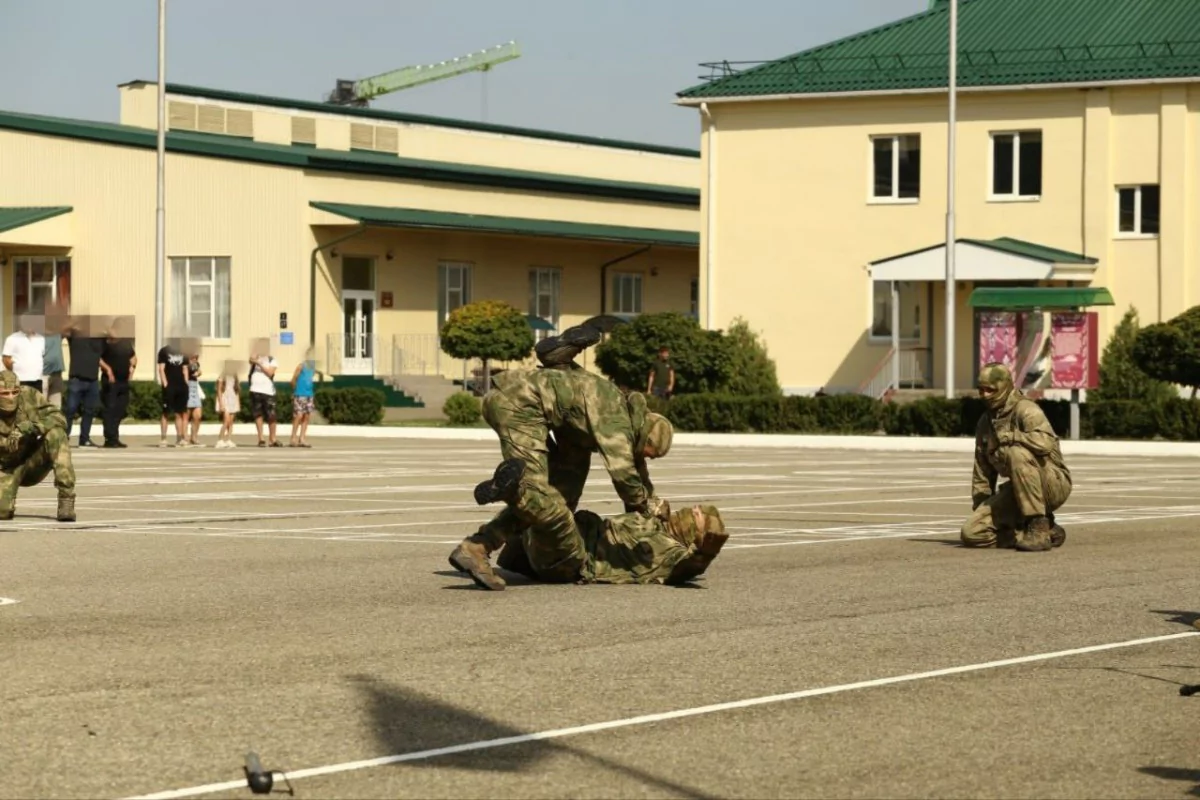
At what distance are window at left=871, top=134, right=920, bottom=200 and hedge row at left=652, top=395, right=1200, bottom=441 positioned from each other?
33.5ft

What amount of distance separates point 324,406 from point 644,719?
36264mm

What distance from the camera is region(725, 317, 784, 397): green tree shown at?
4670cm

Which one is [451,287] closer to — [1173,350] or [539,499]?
[1173,350]

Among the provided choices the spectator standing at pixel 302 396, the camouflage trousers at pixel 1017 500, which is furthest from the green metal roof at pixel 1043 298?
the camouflage trousers at pixel 1017 500

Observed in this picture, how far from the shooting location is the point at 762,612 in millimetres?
11609

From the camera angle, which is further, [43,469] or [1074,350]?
[1074,350]

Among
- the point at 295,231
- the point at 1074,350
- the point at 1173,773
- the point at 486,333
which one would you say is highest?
the point at 295,231

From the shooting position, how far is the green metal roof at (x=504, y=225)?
52.5 meters

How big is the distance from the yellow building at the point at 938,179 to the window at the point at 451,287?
9143mm

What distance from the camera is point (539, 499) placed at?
1227cm

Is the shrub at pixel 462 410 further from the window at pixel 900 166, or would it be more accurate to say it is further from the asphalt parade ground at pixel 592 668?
the asphalt parade ground at pixel 592 668

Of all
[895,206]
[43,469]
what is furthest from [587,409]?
[895,206]

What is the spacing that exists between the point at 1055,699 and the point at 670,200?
5644cm

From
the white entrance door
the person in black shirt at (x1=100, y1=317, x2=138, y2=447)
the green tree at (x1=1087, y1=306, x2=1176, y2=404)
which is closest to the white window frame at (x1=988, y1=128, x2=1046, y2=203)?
the green tree at (x1=1087, y1=306, x2=1176, y2=404)
